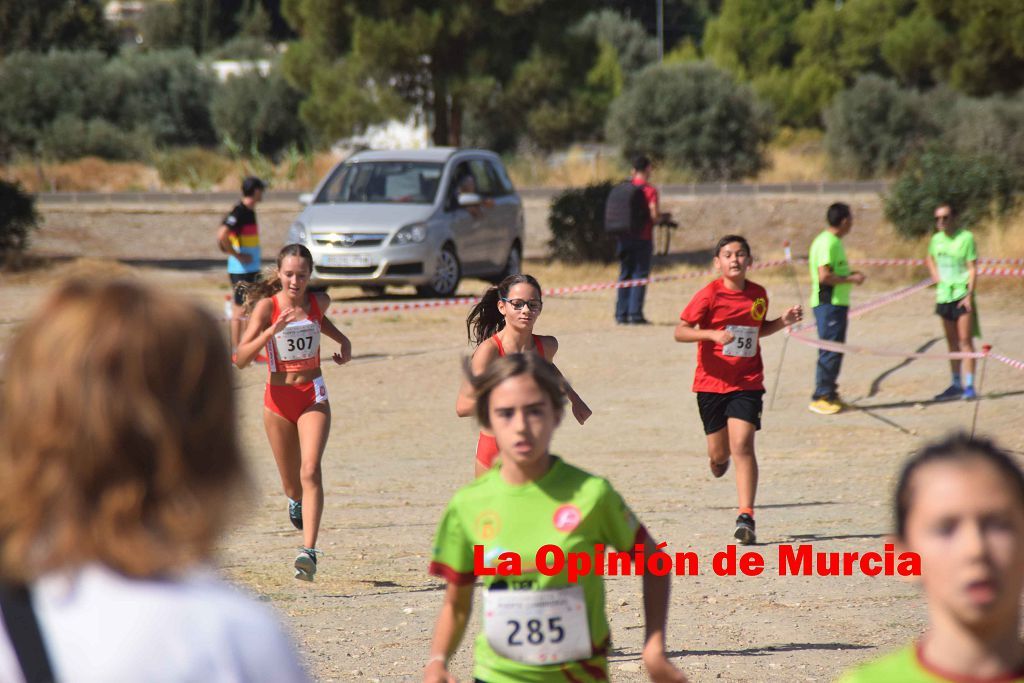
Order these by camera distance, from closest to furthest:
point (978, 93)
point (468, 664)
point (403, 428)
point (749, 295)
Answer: point (468, 664) → point (749, 295) → point (403, 428) → point (978, 93)

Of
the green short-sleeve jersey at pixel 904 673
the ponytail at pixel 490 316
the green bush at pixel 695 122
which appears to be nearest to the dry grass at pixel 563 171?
the green bush at pixel 695 122

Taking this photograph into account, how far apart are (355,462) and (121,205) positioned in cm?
2580

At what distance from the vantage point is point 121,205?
115 feet

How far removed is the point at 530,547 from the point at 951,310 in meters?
10.3

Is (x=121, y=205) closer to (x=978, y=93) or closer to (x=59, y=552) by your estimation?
(x=978, y=93)

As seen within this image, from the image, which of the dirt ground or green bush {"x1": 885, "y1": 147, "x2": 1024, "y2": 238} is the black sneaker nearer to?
the dirt ground

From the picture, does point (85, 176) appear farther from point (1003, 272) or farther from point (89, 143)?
point (1003, 272)

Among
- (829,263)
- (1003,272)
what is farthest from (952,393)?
(1003,272)

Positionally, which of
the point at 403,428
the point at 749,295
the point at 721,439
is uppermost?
the point at 749,295

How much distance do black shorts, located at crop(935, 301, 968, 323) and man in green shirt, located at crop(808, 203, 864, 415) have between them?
105cm

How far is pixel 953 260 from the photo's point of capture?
1291 cm

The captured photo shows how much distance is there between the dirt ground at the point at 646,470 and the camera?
20.7ft

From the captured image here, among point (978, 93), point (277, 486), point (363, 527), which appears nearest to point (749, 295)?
point (363, 527)

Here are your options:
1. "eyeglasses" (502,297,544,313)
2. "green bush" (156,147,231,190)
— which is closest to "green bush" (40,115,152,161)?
"green bush" (156,147,231,190)
